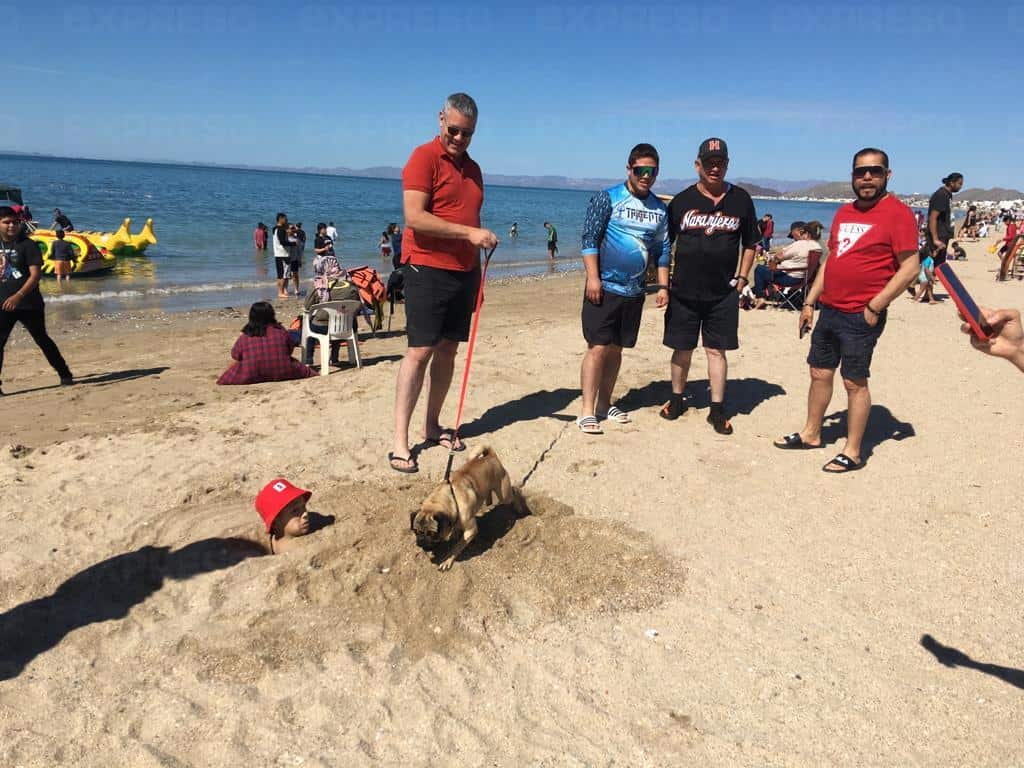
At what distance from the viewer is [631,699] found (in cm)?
260

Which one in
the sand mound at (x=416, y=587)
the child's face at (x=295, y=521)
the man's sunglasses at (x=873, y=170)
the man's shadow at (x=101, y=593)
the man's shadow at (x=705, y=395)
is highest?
the man's sunglasses at (x=873, y=170)

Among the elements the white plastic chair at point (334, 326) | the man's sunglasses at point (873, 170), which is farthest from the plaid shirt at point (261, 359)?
the man's sunglasses at point (873, 170)

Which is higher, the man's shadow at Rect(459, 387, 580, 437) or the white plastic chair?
the white plastic chair

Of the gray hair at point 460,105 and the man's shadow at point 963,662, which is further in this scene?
the gray hair at point 460,105

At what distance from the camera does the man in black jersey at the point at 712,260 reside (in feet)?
16.1

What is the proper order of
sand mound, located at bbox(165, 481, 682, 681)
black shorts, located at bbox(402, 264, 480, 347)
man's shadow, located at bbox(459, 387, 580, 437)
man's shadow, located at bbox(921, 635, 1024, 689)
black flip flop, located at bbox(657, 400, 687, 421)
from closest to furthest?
1. man's shadow, located at bbox(921, 635, 1024, 689)
2. sand mound, located at bbox(165, 481, 682, 681)
3. black shorts, located at bbox(402, 264, 480, 347)
4. man's shadow, located at bbox(459, 387, 580, 437)
5. black flip flop, located at bbox(657, 400, 687, 421)

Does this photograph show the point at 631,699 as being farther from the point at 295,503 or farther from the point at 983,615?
the point at 295,503

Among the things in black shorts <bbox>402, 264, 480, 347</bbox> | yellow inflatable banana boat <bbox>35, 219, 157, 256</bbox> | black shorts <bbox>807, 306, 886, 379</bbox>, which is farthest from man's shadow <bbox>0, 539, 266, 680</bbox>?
yellow inflatable banana boat <bbox>35, 219, 157, 256</bbox>

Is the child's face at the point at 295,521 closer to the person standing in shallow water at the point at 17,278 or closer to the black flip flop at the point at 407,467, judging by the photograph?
the black flip flop at the point at 407,467

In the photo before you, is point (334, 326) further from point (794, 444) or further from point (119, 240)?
point (119, 240)

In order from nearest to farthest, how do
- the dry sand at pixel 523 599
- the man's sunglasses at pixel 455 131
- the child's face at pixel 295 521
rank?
the dry sand at pixel 523 599
the child's face at pixel 295 521
the man's sunglasses at pixel 455 131

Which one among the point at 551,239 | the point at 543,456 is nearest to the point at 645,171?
the point at 543,456

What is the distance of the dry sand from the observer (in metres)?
2.45

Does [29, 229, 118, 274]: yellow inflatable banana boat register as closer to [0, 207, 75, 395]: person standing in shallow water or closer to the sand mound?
[0, 207, 75, 395]: person standing in shallow water
